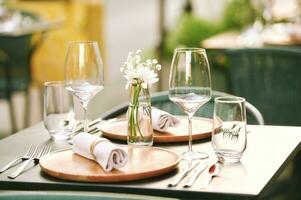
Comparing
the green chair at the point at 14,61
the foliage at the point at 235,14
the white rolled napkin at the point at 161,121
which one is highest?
the foliage at the point at 235,14

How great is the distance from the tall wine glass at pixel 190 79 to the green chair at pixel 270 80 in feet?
4.45

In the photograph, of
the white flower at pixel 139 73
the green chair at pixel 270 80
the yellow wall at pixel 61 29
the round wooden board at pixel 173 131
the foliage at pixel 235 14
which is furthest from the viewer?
the yellow wall at pixel 61 29

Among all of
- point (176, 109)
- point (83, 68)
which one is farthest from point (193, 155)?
point (176, 109)

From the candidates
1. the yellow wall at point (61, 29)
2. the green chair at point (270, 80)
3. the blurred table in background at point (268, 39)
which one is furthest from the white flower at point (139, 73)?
the yellow wall at point (61, 29)

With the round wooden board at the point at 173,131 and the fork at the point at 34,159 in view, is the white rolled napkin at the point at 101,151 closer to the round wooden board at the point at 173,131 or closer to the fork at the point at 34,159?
the fork at the point at 34,159

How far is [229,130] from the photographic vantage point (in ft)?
6.48

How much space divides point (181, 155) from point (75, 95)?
1.22ft

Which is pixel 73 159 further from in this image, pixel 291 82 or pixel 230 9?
pixel 230 9

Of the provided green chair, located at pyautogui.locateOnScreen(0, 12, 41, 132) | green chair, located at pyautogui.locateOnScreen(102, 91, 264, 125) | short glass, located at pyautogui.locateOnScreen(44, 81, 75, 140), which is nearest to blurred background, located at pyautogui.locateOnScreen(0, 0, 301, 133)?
green chair, located at pyautogui.locateOnScreen(0, 12, 41, 132)

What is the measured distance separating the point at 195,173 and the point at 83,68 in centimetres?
50

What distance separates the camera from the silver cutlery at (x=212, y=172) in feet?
5.85

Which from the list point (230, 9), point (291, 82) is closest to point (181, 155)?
point (291, 82)

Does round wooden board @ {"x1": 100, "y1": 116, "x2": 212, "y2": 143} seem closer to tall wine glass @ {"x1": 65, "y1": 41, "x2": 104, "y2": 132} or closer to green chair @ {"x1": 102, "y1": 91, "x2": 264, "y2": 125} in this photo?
tall wine glass @ {"x1": 65, "y1": 41, "x2": 104, "y2": 132}

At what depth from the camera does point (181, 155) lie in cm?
205
